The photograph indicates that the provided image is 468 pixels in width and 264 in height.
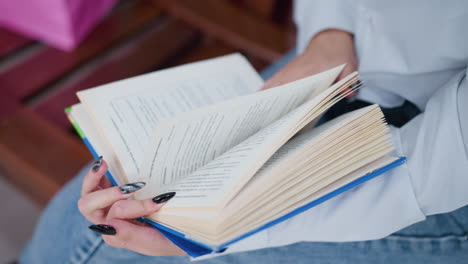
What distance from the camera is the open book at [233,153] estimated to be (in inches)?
16.8

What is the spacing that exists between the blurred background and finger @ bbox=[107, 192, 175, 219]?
1.52ft

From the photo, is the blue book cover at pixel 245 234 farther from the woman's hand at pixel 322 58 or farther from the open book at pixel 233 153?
the woman's hand at pixel 322 58

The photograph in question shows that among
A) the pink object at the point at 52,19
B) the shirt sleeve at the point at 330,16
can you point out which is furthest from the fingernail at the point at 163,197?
the pink object at the point at 52,19

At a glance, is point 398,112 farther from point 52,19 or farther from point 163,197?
point 52,19

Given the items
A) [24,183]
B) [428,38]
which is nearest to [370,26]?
[428,38]

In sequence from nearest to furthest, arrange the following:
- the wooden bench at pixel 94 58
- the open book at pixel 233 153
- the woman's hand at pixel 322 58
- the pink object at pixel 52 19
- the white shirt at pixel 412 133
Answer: the open book at pixel 233 153 → the white shirt at pixel 412 133 → the woman's hand at pixel 322 58 → the wooden bench at pixel 94 58 → the pink object at pixel 52 19

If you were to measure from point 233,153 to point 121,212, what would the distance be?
15 cm

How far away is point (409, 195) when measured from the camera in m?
0.54

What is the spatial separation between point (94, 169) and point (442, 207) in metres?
0.45

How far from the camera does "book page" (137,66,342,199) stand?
0.49 meters

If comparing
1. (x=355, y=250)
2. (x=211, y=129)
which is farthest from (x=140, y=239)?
(x=355, y=250)

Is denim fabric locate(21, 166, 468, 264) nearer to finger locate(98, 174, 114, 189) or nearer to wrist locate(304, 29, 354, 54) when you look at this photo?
finger locate(98, 174, 114, 189)

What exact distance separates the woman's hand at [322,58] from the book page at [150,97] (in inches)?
2.7

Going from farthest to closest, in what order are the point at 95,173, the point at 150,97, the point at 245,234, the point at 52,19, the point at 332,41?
the point at 52,19
the point at 332,41
the point at 150,97
the point at 95,173
the point at 245,234
